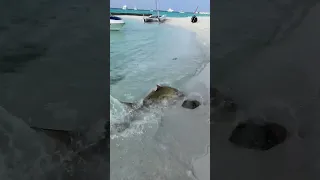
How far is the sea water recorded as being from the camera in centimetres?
214

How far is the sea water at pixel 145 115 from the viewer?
7.03ft
